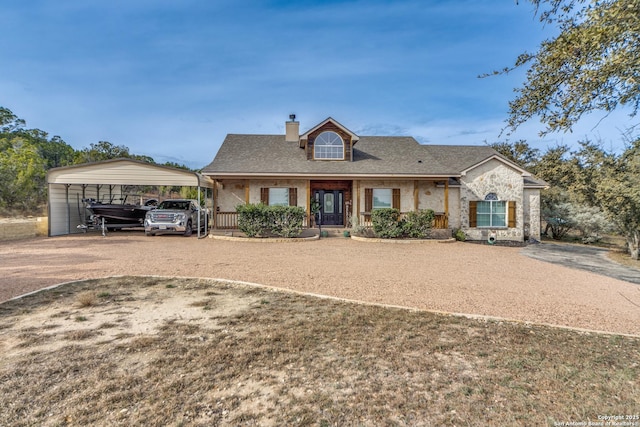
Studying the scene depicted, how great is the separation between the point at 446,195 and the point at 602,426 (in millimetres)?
13140

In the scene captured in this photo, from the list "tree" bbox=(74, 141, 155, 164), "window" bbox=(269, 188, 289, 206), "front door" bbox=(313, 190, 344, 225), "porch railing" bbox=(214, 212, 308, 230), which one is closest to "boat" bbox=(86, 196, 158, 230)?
"porch railing" bbox=(214, 212, 308, 230)

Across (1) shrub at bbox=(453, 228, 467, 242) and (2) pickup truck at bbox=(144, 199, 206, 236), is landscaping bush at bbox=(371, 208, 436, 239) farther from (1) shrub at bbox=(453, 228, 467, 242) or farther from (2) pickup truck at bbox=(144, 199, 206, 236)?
(2) pickup truck at bbox=(144, 199, 206, 236)

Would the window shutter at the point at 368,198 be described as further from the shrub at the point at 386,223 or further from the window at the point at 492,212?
the window at the point at 492,212

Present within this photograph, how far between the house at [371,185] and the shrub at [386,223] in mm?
1600

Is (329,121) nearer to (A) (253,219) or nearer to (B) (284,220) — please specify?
(B) (284,220)

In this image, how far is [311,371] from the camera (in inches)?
116

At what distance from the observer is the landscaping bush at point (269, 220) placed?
42.4 ft

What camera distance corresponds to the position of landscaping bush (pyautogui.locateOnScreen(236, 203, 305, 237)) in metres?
12.9

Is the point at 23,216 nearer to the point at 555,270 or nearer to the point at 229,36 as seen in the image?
the point at 229,36

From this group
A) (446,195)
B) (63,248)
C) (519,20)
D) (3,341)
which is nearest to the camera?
(3,341)

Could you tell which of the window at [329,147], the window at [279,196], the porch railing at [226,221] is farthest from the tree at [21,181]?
the window at [329,147]

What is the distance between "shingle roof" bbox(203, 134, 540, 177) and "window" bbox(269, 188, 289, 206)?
1.40 m

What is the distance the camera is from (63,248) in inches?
405

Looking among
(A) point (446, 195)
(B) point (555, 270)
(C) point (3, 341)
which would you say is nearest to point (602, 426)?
(C) point (3, 341)
